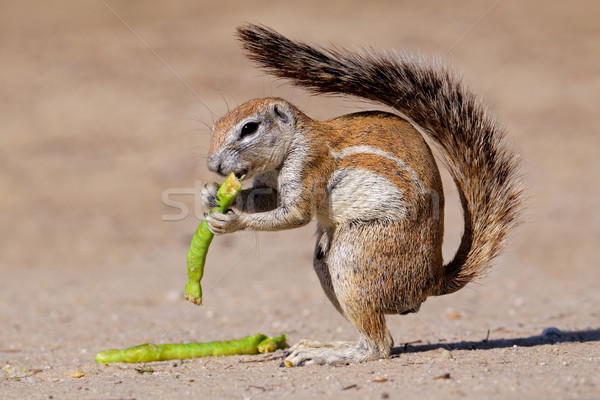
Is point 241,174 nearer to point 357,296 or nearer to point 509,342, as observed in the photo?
point 357,296

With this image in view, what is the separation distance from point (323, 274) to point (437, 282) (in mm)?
747

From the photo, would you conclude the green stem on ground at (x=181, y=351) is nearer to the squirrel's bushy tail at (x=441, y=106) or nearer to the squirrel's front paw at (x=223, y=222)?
the squirrel's front paw at (x=223, y=222)

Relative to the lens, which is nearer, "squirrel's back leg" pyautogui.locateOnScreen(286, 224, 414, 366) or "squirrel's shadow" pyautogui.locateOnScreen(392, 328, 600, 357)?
"squirrel's back leg" pyautogui.locateOnScreen(286, 224, 414, 366)

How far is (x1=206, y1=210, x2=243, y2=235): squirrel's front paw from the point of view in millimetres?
4555

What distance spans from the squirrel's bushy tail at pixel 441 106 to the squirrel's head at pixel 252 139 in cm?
29

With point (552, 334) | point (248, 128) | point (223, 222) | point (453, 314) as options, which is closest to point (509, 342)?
point (552, 334)

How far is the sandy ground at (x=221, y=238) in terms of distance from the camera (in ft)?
14.2

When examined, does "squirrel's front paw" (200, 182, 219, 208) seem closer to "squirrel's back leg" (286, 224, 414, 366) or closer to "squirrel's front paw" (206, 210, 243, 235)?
"squirrel's front paw" (206, 210, 243, 235)

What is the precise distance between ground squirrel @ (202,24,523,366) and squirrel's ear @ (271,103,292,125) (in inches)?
0.4

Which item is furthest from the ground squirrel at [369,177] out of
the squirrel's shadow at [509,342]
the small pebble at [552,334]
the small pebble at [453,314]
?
the small pebble at [453,314]

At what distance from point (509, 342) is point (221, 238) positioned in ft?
20.7

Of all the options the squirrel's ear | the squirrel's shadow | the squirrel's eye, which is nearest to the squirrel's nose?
the squirrel's eye

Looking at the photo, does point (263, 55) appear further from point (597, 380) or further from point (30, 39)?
point (30, 39)

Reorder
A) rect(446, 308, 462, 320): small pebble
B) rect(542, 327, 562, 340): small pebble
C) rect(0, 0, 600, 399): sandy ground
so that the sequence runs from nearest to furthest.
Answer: rect(0, 0, 600, 399): sandy ground
rect(542, 327, 562, 340): small pebble
rect(446, 308, 462, 320): small pebble
